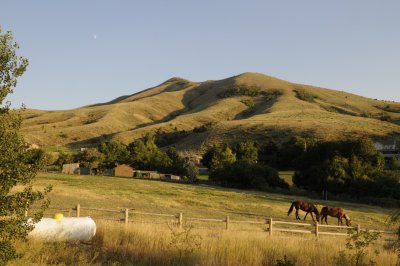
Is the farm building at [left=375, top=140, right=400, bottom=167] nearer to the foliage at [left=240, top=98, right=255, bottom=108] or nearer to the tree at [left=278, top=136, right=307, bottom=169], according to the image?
the tree at [left=278, top=136, right=307, bottom=169]

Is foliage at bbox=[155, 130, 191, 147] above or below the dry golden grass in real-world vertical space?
above

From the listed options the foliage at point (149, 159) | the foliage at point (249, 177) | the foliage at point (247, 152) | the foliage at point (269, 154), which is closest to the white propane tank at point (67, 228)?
the foliage at point (249, 177)

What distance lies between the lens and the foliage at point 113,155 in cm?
8081

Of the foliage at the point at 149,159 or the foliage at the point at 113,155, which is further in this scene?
the foliage at the point at 113,155

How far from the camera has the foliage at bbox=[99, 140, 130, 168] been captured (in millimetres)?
80812

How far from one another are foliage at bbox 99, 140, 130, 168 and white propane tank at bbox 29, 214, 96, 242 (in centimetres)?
6437

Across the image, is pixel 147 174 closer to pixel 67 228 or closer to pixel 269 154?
pixel 269 154

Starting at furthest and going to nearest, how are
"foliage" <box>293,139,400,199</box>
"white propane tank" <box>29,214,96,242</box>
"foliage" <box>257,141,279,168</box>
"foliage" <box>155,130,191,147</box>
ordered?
"foliage" <box>155,130,191,147</box>
"foliage" <box>257,141,279,168</box>
"foliage" <box>293,139,400,199</box>
"white propane tank" <box>29,214,96,242</box>

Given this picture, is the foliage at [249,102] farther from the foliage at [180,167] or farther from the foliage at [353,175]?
the foliage at [353,175]

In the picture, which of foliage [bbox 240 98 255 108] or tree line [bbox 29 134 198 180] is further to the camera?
Answer: foliage [bbox 240 98 255 108]

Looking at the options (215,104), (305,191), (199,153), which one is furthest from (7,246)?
(215,104)

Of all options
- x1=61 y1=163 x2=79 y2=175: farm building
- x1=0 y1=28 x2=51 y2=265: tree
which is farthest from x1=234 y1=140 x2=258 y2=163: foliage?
x1=0 y1=28 x2=51 y2=265: tree

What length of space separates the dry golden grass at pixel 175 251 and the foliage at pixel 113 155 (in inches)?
2587

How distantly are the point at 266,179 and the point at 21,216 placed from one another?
53.8 meters
